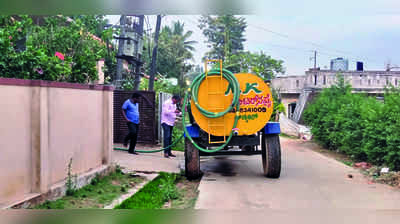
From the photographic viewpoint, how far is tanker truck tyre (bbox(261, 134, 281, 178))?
7402 millimetres

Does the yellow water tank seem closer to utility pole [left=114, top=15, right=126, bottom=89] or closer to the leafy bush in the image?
the leafy bush

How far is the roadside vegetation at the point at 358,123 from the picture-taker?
808 cm

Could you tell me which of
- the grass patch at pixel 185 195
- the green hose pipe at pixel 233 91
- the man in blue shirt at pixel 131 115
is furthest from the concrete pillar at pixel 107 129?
the man in blue shirt at pixel 131 115

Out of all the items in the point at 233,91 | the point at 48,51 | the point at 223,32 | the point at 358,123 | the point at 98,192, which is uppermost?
the point at 223,32

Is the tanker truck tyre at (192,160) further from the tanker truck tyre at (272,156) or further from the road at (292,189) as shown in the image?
the tanker truck tyre at (272,156)

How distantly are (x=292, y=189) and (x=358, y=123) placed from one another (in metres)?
4.53

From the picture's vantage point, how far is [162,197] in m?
5.90

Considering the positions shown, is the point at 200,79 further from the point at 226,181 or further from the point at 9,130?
the point at 9,130

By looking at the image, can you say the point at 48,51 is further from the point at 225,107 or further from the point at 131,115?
the point at 225,107

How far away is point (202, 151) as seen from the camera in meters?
7.60

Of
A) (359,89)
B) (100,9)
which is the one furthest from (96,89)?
(359,89)

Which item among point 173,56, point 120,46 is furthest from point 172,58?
point 120,46

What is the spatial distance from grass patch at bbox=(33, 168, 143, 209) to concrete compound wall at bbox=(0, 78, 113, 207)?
246 millimetres

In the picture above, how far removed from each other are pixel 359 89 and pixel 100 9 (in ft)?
37.7
